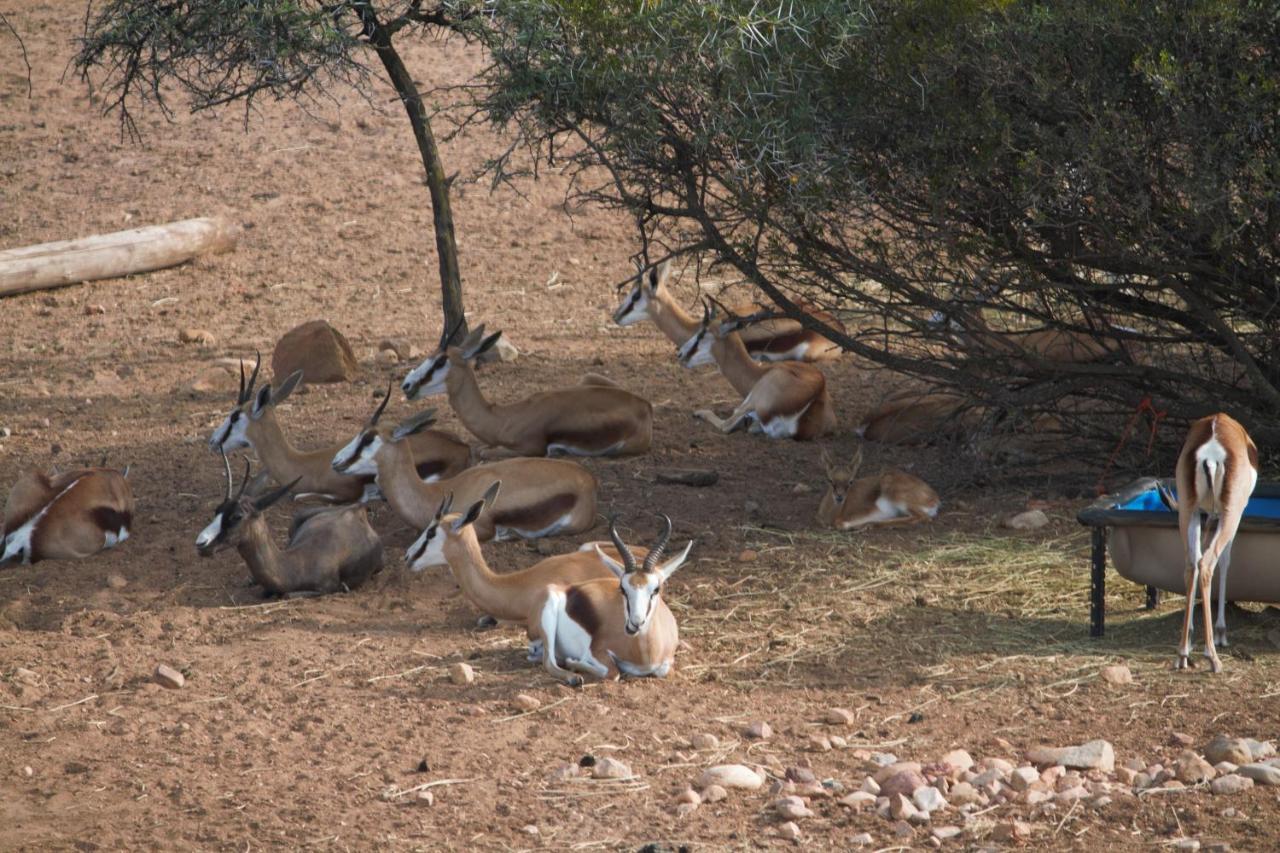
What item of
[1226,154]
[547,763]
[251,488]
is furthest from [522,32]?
[547,763]

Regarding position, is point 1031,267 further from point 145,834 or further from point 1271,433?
point 145,834

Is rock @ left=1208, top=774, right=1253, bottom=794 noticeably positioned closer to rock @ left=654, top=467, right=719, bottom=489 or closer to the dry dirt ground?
the dry dirt ground

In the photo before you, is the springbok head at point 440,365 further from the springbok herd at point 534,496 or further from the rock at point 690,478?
the rock at point 690,478

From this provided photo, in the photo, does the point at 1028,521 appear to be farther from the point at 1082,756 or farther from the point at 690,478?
the point at 1082,756

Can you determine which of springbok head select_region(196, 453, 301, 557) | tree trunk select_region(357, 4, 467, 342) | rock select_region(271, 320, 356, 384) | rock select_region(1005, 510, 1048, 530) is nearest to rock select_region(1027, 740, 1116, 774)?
rock select_region(1005, 510, 1048, 530)

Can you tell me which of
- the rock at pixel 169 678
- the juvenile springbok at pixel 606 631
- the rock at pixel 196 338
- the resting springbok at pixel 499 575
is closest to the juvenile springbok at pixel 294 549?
the resting springbok at pixel 499 575

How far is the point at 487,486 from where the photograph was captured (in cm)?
803

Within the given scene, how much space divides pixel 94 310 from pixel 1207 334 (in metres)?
8.67

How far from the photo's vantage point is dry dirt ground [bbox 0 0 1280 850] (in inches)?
191

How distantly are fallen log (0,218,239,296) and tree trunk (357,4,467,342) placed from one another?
3480 mm

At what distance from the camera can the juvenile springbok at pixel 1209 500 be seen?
5.78 m

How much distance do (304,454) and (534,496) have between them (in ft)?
5.24

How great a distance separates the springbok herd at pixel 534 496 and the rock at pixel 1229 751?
805mm

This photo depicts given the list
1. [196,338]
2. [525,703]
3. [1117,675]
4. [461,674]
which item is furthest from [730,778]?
[196,338]
